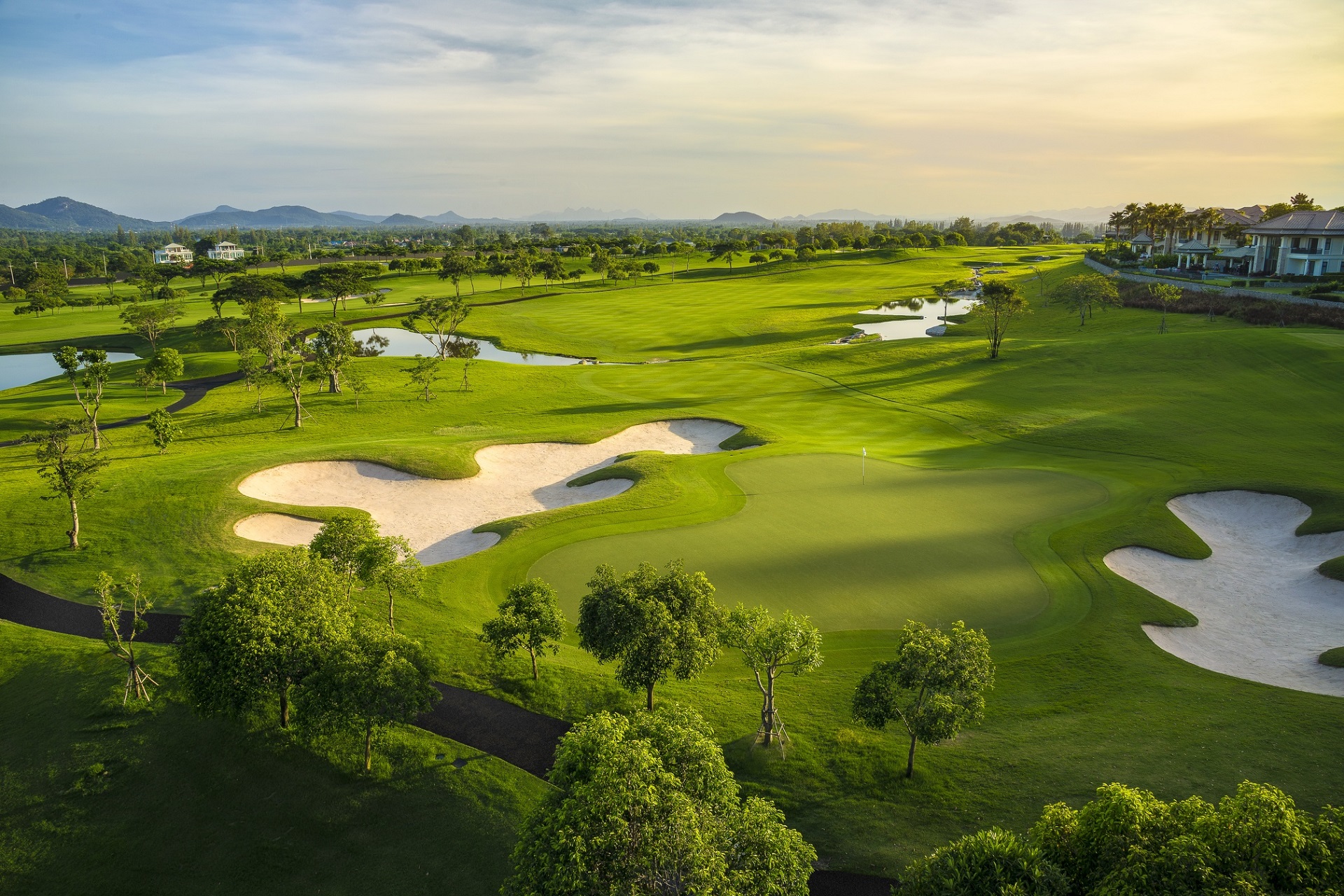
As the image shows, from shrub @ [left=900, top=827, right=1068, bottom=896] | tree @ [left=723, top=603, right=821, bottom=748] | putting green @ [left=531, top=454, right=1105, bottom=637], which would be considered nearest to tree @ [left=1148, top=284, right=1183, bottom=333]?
putting green @ [left=531, top=454, right=1105, bottom=637]

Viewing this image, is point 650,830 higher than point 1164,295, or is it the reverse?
point 1164,295

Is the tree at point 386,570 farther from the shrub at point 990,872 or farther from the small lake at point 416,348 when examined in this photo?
the small lake at point 416,348

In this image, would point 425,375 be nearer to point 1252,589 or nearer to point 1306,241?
point 1252,589

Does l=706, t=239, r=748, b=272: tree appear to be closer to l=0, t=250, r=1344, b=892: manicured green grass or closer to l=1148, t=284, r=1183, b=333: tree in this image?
l=1148, t=284, r=1183, b=333: tree

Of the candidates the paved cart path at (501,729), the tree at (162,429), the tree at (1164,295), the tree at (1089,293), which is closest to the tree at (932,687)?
the paved cart path at (501,729)

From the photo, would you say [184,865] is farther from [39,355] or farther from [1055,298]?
[1055,298]

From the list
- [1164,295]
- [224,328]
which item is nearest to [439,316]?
[224,328]
